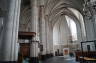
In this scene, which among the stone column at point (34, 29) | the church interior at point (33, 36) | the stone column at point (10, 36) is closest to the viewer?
the stone column at point (10, 36)

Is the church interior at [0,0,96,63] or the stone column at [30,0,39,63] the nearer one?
the church interior at [0,0,96,63]

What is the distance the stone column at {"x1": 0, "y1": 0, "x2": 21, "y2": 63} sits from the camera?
4.44 metres

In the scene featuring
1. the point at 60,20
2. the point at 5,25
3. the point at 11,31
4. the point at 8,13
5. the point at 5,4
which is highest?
the point at 60,20

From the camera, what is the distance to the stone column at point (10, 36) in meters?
4.44

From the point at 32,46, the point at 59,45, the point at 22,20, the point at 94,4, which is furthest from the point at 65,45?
the point at 94,4

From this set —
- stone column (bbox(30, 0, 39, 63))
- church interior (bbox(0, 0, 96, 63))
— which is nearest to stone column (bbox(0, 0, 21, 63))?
church interior (bbox(0, 0, 96, 63))

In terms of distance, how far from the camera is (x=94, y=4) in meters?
6.42

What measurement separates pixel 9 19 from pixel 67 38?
27.2 meters

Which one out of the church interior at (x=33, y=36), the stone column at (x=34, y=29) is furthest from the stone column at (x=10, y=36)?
the stone column at (x=34, y=29)

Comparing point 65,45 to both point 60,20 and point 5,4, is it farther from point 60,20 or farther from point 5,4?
point 5,4

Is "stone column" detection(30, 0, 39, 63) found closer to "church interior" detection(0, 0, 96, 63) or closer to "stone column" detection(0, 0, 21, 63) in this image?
"church interior" detection(0, 0, 96, 63)

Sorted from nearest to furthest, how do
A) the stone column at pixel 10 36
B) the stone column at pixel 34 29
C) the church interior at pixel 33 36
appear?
the stone column at pixel 10 36 → the church interior at pixel 33 36 → the stone column at pixel 34 29

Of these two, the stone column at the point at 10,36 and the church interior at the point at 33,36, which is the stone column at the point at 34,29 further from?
the stone column at the point at 10,36

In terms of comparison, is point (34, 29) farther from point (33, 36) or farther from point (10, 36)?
point (10, 36)
